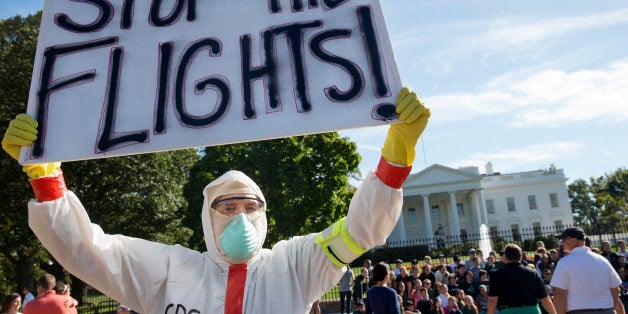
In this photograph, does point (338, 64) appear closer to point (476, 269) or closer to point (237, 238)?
point (237, 238)

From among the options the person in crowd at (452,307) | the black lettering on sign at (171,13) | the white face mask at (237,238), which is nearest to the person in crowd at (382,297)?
the person in crowd at (452,307)

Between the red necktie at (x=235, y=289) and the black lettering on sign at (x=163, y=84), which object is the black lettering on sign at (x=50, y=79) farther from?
the red necktie at (x=235, y=289)

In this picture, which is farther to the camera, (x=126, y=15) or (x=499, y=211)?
(x=499, y=211)

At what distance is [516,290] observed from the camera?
5.63 meters

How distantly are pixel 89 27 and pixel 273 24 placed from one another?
3.59 feet

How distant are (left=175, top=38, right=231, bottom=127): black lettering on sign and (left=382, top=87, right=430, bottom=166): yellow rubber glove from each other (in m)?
0.89

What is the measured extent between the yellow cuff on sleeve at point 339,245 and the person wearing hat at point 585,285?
13.2ft

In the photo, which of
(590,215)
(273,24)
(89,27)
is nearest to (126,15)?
(89,27)

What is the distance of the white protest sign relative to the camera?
8.51ft

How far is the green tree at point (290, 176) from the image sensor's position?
2623cm

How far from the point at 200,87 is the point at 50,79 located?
2.76ft

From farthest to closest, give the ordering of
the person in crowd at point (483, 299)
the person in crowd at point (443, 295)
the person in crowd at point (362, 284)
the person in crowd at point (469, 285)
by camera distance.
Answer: the person in crowd at point (362, 284) < the person in crowd at point (469, 285) < the person in crowd at point (483, 299) < the person in crowd at point (443, 295)

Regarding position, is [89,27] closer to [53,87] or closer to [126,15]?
[126,15]

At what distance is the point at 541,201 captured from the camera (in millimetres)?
67438
